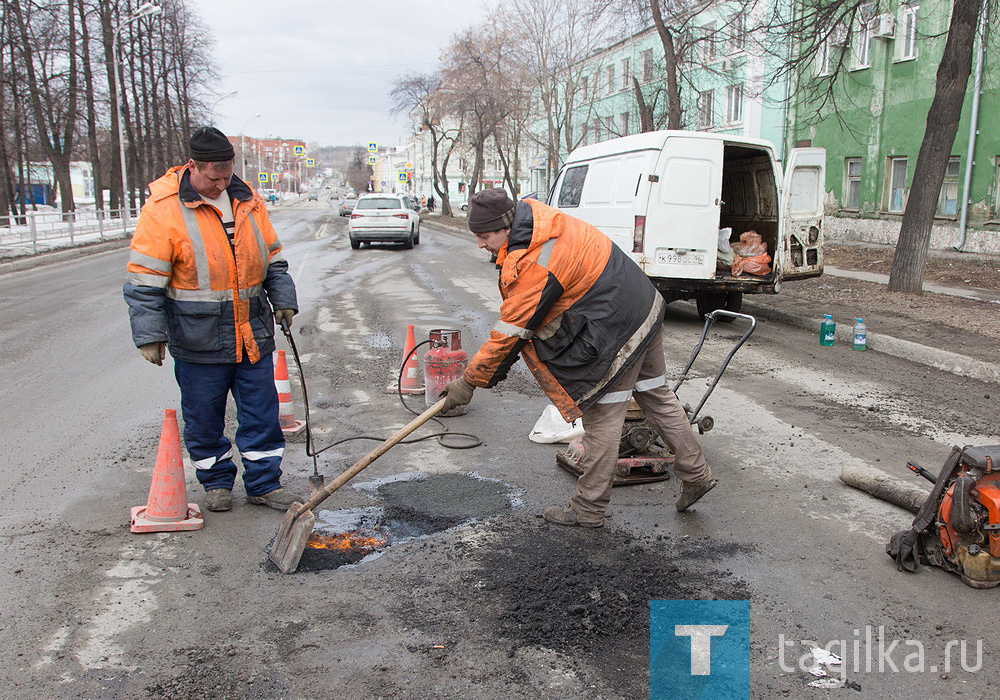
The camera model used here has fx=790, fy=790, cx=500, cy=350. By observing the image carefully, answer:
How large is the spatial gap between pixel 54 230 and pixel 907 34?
24373 mm

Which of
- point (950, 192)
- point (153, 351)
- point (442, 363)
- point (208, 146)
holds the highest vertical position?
point (950, 192)

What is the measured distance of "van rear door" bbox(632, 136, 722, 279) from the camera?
9.48 metres

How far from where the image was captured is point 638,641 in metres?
2.96

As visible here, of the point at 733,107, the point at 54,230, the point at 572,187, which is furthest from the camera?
the point at 733,107

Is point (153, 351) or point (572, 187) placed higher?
point (572, 187)

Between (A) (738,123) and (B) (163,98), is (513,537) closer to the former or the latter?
(A) (738,123)

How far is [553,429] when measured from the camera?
532cm

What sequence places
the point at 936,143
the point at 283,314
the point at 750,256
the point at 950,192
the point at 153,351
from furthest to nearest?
the point at 950,192 → the point at 936,143 → the point at 750,256 → the point at 283,314 → the point at 153,351

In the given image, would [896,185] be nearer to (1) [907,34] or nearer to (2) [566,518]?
(1) [907,34]

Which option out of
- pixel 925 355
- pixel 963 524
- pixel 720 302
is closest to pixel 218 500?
pixel 963 524

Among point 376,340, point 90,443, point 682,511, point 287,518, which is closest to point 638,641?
point 682,511

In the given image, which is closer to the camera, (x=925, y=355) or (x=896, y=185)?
(x=925, y=355)

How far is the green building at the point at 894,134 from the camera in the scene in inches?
722

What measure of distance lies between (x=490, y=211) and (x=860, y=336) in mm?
6347
